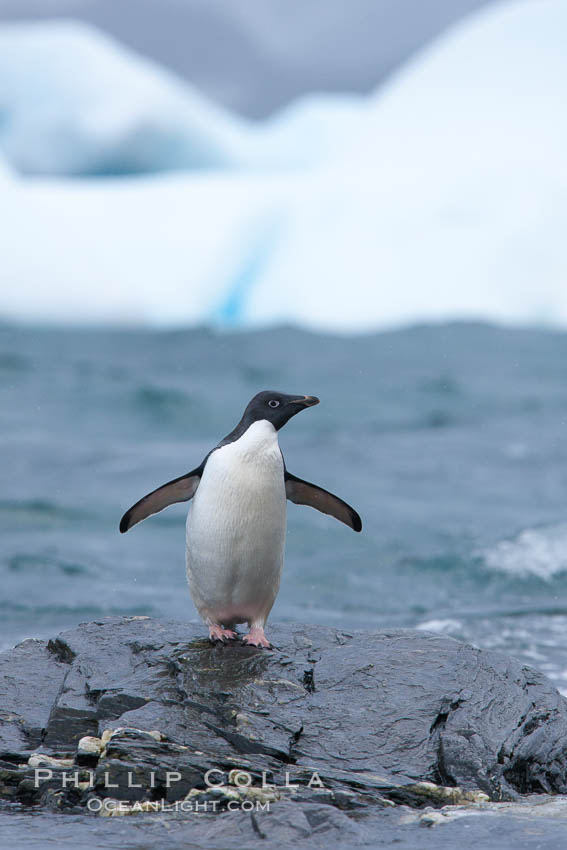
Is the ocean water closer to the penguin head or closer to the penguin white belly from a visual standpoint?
the penguin white belly

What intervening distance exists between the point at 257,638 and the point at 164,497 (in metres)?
0.60

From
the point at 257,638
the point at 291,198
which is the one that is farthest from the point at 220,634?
the point at 291,198

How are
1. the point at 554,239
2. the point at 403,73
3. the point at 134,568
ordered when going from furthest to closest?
1. the point at 403,73
2. the point at 554,239
3. the point at 134,568

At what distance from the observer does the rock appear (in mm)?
2793

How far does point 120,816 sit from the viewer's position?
2.71 metres

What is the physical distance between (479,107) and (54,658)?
17.0 metres

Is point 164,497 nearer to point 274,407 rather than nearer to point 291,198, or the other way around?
point 274,407

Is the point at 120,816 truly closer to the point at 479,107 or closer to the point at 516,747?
the point at 516,747

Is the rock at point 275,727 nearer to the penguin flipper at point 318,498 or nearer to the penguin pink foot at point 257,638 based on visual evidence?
the penguin pink foot at point 257,638

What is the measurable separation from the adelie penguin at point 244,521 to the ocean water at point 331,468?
1.92 metres

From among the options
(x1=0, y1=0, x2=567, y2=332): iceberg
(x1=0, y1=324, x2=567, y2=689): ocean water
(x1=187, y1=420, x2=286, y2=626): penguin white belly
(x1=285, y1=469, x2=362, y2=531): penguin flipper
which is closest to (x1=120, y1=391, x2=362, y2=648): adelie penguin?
(x1=187, y1=420, x2=286, y2=626): penguin white belly

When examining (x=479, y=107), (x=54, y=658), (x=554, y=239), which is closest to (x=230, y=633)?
(x=54, y=658)

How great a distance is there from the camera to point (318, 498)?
383 cm

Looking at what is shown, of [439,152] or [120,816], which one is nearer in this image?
[120,816]
